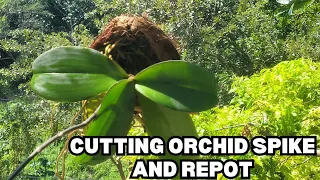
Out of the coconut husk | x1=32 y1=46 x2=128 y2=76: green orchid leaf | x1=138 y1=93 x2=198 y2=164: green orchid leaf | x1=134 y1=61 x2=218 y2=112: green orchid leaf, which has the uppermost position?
the coconut husk

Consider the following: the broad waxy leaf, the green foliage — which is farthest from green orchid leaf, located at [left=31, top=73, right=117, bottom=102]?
the green foliage

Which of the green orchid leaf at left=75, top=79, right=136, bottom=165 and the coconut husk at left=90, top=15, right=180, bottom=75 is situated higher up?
the coconut husk at left=90, top=15, right=180, bottom=75

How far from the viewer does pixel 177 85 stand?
1.59 feet

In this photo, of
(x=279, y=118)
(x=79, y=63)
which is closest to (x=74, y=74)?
(x=79, y=63)

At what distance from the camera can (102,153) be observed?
0.52 metres

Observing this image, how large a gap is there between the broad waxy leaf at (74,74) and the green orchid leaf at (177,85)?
0.04 m

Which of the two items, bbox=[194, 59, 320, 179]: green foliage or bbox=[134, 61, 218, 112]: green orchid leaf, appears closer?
bbox=[134, 61, 218, 112]: green orchid leaf

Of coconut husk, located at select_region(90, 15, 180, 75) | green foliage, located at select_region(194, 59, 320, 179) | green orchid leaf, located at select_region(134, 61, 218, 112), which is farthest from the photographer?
green foliage, located at select_region(194, 59, 320, 179)

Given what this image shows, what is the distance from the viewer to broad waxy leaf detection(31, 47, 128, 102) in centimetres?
50

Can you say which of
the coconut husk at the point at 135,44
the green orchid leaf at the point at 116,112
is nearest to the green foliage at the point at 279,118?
the coconut husk at the point at 135,44

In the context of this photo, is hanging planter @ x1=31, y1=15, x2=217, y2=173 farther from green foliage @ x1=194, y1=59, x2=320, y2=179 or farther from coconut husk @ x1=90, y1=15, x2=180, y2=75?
green foliage @ x1=194, y1=59, x2=320, y2=179

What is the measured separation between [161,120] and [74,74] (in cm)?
10

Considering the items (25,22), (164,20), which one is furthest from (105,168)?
(25,22)

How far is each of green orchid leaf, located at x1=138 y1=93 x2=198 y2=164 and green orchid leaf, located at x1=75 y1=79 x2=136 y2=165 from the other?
1 centimetres
